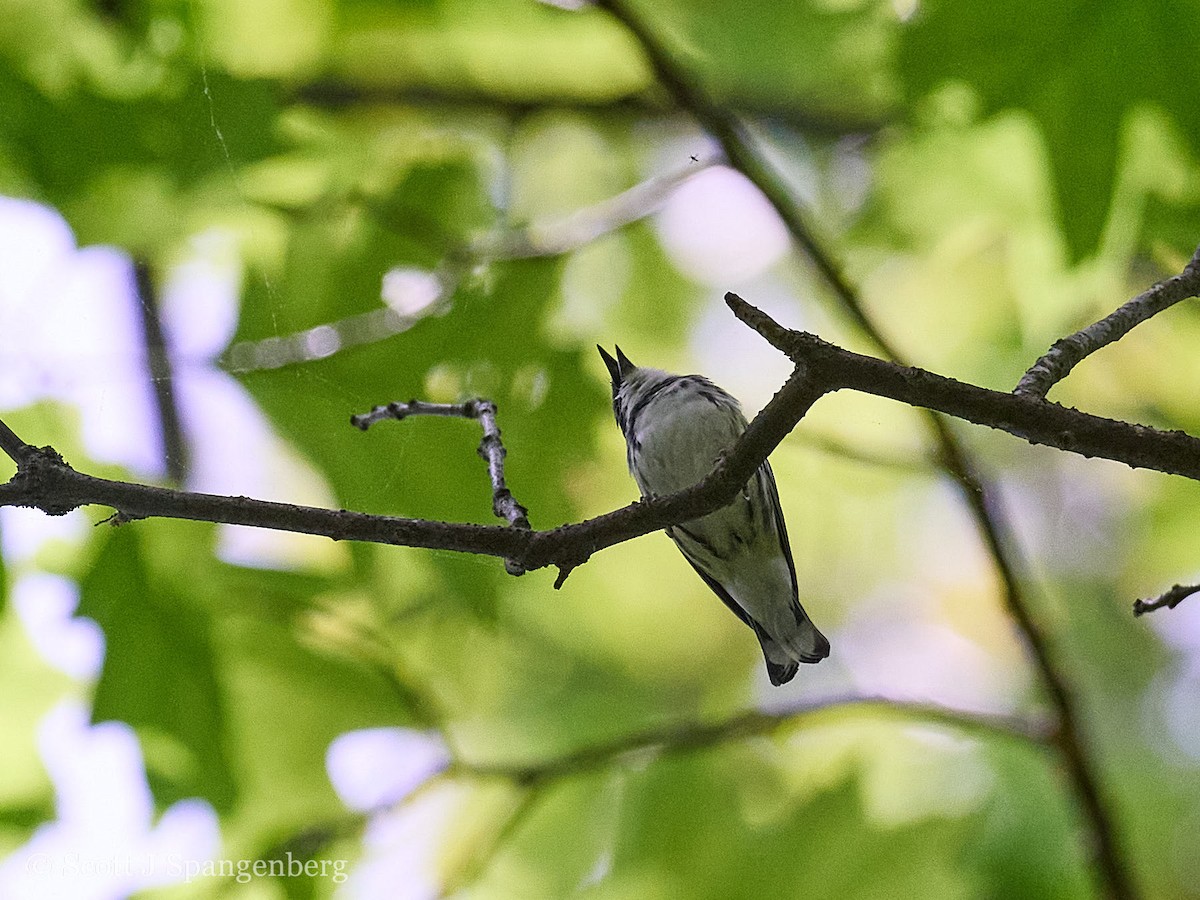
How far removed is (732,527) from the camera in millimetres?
1345

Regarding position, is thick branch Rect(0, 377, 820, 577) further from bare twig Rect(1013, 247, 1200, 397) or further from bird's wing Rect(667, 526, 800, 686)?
bird's wing Rect(667, 526, 800, 686)

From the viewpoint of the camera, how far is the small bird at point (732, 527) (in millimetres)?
1323

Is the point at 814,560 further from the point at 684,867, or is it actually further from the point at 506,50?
the point at 506,50

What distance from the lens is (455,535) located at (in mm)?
708

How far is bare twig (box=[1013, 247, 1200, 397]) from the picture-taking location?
72 cm

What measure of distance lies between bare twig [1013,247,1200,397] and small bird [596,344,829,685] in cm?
Result: 57

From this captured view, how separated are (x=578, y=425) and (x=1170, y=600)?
0.67 metres

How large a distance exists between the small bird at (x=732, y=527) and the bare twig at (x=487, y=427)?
0.37m

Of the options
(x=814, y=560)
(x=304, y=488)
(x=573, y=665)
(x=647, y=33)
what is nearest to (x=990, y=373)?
(x=814, y=560)

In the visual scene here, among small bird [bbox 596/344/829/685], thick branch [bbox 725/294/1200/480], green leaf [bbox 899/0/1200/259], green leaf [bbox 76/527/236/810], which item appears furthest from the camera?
small bird [bbox 596/344/829/685]

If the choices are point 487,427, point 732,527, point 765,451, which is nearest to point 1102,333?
point 765,451

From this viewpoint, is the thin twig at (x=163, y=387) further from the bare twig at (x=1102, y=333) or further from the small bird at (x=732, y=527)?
the bare twig at (x=1102, y=333)

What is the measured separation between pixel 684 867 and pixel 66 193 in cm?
107

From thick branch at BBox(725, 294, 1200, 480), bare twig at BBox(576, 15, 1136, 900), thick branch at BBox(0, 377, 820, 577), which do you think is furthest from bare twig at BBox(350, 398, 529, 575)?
bare twig at BBox(576, 15, 1136, 900)
